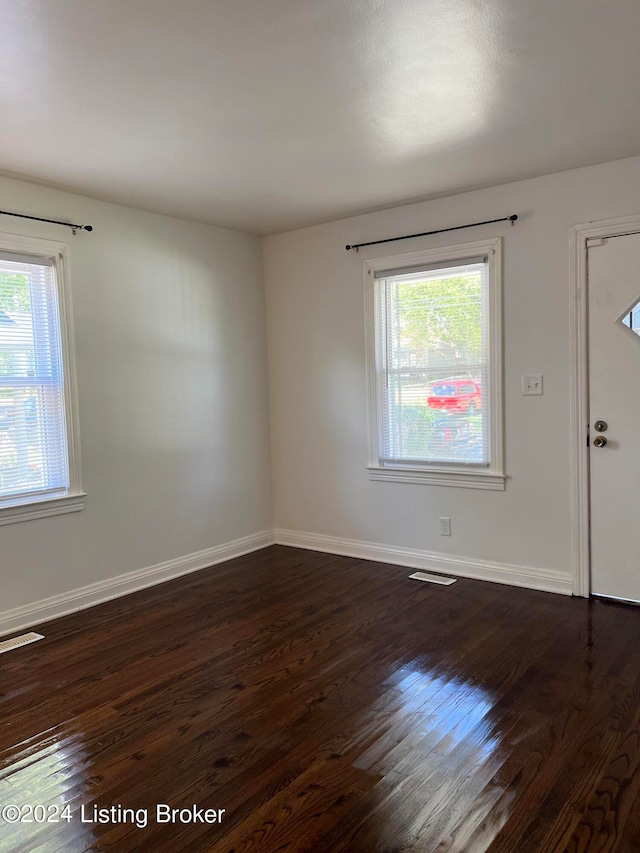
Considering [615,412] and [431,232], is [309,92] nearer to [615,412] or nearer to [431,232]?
[431,232]

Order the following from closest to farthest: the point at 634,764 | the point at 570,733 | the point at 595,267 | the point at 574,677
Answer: the point at 634,764
the point at 570,733
the point at 574,677
the point at 595,267

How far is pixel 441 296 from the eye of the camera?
4.12m

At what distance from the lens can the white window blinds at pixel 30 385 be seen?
11.2 ft

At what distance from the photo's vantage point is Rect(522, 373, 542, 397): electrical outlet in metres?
3.75

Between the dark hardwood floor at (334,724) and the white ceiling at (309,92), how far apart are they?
243 centimetres

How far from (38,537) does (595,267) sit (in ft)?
11.5

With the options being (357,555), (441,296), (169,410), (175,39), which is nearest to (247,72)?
(175,39)

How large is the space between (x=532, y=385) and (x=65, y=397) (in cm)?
277

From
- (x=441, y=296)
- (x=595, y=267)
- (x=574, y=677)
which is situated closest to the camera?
(x=574, y=677)

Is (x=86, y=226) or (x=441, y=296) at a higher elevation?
(x=86, y=226)

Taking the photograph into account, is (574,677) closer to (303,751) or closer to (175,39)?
(303,751)

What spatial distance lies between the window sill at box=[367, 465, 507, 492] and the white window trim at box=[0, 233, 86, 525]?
2.00 m

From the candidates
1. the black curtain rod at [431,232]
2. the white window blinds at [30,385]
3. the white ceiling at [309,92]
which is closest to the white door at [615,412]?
the black curtain rod at [431,232]

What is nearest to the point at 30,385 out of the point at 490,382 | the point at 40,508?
the point at 40,508
